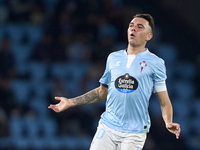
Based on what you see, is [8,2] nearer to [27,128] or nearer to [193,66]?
[27,128]

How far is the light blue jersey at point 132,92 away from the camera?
13.9ft

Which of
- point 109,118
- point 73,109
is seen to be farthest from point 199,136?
point 109,118

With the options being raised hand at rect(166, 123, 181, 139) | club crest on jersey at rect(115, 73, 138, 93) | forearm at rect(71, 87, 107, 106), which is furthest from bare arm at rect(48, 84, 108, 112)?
raised hand at rect(166, 123, 181, 139)

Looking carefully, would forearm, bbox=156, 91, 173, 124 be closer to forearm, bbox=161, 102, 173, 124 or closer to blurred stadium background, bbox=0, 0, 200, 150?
forearm, bbox=161, 102, 173, 124

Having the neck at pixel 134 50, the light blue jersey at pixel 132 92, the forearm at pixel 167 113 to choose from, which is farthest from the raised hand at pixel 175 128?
the neck at pixel 134 50

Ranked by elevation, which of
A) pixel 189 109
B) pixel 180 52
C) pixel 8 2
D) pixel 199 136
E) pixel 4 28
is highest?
pixel 8 2

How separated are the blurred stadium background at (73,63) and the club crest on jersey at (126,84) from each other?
428 cm

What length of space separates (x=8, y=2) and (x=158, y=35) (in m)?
4.12

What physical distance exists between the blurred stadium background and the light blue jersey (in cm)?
417

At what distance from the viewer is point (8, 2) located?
10.4m

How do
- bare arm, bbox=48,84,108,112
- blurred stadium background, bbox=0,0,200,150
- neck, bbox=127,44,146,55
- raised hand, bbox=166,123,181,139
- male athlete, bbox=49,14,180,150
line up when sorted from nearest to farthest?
raised hand, bbox=166,123,181,139, male athlete, bbox=49,14,180,150, neck, bbox=127,44,146,55, bare arm, bbox=48,84,108,112, blurred stadium background, bbox=0,0,200,150

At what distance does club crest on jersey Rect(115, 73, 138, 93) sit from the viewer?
167 inches

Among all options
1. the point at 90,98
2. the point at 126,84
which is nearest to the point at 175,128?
the point at 126,84

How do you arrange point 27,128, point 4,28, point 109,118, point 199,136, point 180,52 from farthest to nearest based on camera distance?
point 180,52
point 4,28
point 199,136
point 27,128
point 109,118
